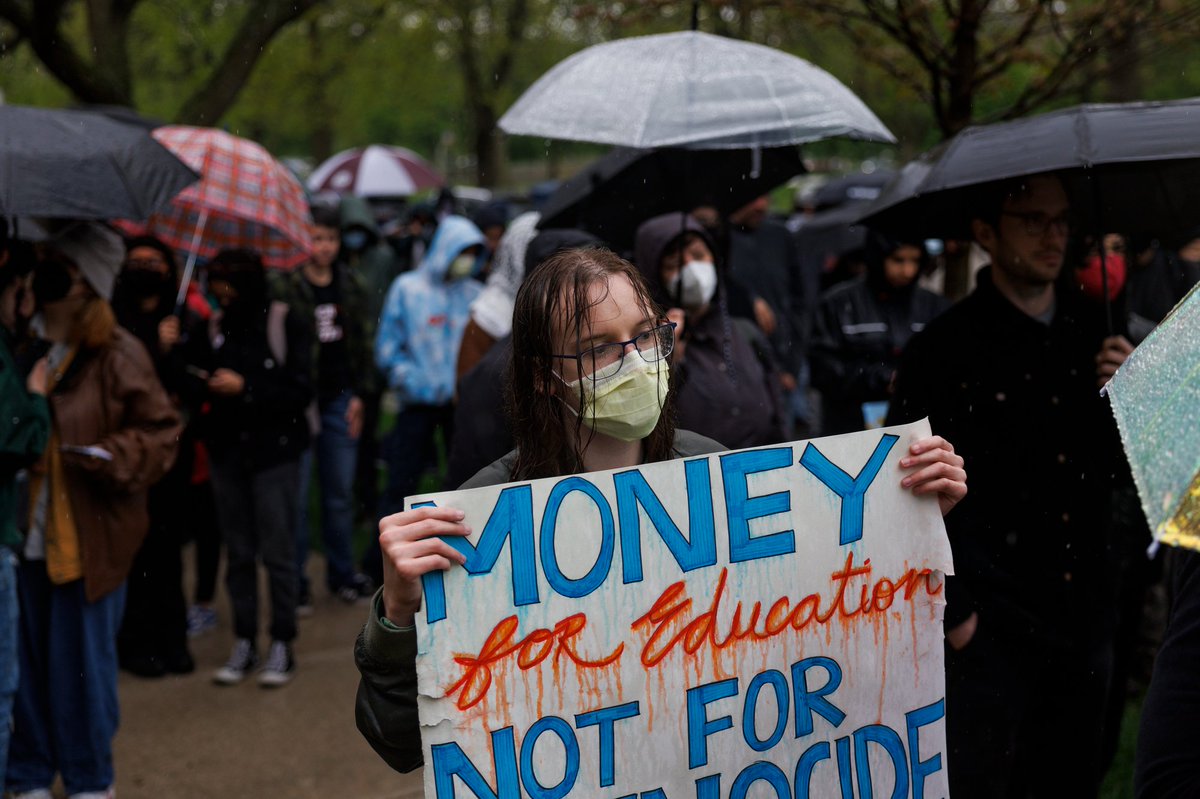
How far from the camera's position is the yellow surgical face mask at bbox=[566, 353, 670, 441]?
215cm

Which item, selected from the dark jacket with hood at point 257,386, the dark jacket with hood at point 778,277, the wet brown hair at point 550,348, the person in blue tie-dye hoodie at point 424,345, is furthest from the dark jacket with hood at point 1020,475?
the dark jacket with hood at point 778,277

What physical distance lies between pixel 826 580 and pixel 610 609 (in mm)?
393

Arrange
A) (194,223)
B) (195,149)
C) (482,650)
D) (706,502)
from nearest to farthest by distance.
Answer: (482,650)
(706,502)
(195,149)
(194,223)

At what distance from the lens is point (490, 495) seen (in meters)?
1.96

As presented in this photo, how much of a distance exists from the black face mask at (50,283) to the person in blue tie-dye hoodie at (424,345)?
2.95 metres

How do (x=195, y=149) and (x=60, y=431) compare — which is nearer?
(x=60, y=431)

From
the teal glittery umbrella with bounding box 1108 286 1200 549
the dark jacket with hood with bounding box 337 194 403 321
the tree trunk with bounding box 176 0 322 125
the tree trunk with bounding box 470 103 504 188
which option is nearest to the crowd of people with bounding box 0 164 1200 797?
the teal glittery umbrella with bounding box 1108 286 1200 549

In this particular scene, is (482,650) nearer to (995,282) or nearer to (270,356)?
(995,282)

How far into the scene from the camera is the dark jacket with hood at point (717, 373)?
4211 millimetres

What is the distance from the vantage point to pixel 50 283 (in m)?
4.39

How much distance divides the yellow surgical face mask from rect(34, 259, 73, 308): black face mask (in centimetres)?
290

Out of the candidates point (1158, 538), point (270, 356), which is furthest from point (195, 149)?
point (1158, 538)

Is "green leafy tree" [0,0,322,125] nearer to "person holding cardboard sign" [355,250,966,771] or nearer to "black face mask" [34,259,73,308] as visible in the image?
"black face mask" [34,259,73,308]

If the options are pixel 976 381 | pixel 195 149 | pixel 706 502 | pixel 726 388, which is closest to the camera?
pixel 706 502
